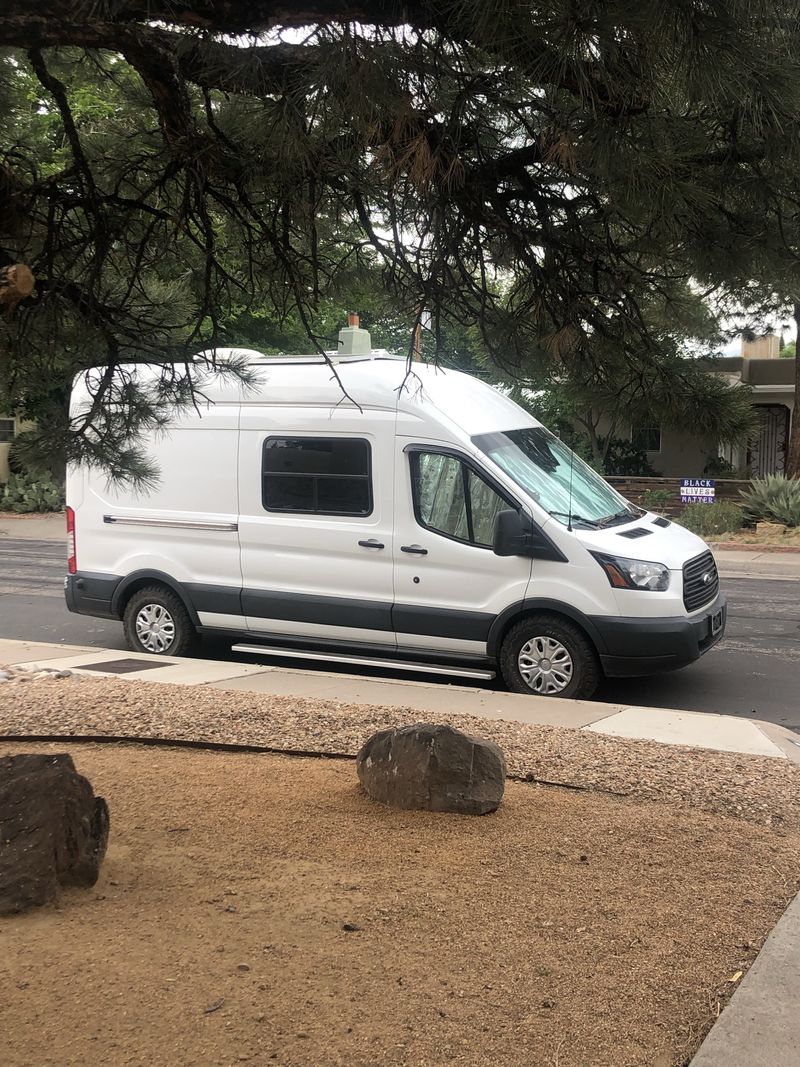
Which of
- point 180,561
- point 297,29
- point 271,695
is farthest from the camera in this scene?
point 180,561

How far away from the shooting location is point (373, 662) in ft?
28.4

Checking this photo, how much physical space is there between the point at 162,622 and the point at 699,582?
469cm

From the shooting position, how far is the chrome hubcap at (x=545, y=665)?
7887mm

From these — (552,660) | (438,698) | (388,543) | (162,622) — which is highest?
(388,543)

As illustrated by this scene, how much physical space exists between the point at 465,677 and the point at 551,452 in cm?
201

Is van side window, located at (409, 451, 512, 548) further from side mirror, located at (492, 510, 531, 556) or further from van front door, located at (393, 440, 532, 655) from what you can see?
side mirror, located at (492, 510, 531, 556)

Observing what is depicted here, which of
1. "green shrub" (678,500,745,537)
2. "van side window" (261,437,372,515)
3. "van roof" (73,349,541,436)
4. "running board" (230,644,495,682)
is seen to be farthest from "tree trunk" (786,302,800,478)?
"van side window" (261,437,372,515)

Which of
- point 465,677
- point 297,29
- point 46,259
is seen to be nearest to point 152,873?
point 46,259

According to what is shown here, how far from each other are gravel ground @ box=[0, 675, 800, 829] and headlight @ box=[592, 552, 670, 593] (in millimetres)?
1667

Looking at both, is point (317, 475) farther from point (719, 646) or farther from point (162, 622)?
point (719, 646)

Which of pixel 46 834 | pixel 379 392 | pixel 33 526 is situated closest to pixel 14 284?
pixel 46 834

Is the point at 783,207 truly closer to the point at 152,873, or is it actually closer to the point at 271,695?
the point at 152,873

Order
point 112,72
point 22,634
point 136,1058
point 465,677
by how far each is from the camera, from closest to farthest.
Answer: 1. point 136,1058
2. point 112,72
3. point 465,677
4. point 22,634

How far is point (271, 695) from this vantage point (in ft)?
24.3
